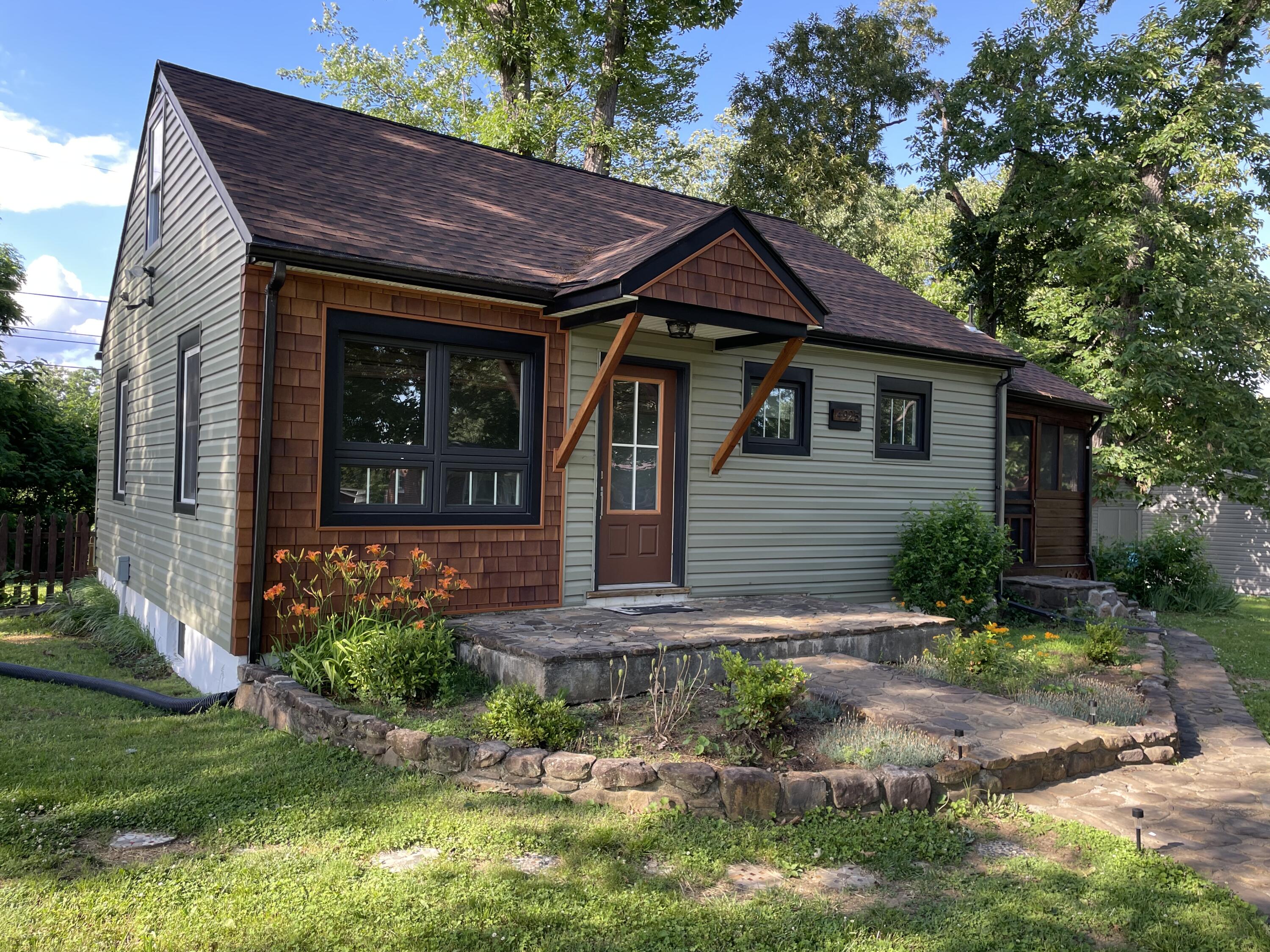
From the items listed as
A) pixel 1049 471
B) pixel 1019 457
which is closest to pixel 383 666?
pixel 1019 457

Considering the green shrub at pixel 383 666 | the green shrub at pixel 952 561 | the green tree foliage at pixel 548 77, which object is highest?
the green tree foliage at pixel 548 77

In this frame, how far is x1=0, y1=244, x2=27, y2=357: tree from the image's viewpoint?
17297 millimetres

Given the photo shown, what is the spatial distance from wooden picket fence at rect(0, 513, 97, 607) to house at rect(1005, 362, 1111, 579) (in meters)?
13.3

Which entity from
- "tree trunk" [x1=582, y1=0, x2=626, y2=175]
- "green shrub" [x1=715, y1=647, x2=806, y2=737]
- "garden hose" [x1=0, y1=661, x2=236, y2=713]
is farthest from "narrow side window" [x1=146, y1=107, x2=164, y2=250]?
"tree trunk" [x1=582, y1=0, x2=626, y2=175]

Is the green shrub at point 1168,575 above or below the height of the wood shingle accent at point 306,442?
below

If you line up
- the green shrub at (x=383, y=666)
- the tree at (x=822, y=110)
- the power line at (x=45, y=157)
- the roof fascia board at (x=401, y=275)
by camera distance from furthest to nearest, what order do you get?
the power line at (x=45, y=157)
the tree at (x=822, y=110)
the roof fascia board at (x=401, y=275)
the green shrub at (x=383, y=666)

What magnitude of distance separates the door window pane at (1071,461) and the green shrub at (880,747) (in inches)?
394

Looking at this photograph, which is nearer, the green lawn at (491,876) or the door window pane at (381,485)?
the green lawn at (491,876)

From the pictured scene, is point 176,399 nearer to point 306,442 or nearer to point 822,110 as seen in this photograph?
point 306,442

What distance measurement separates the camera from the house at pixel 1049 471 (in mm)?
12781

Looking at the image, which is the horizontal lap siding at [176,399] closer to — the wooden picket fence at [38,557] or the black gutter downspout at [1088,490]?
the wooden picket fence at [38,557]

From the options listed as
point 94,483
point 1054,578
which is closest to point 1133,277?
point 1054,578

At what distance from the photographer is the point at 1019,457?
12.9 metres

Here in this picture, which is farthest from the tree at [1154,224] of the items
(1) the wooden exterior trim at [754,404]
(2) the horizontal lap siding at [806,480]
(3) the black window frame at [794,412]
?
(1) the wooden exterior trim at [754,404]
